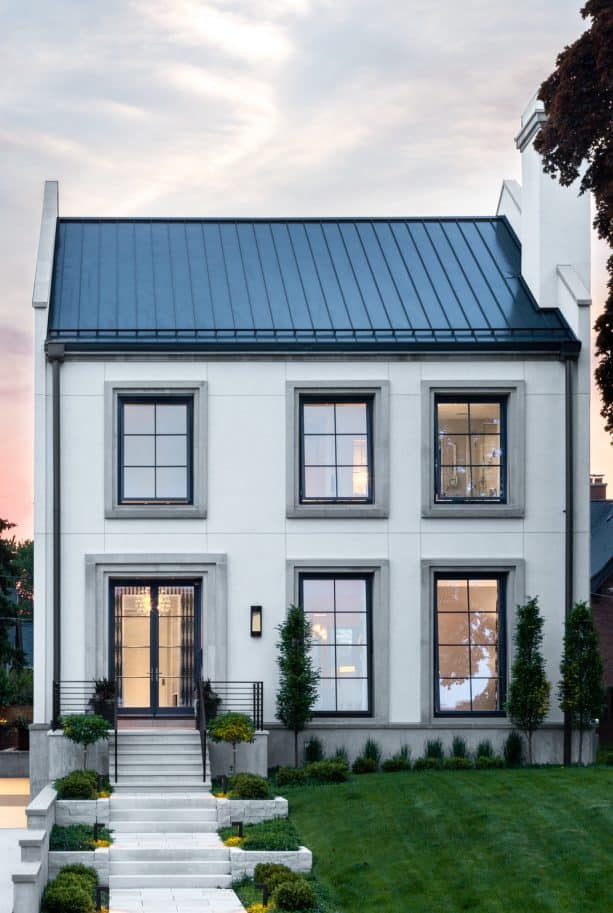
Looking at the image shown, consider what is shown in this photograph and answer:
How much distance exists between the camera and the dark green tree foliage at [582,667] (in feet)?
77.8

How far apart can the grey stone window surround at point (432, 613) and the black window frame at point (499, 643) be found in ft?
0.09

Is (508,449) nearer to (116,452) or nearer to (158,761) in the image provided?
(116,452)

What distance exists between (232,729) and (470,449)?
22.6 ft

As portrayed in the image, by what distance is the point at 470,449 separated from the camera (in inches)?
975

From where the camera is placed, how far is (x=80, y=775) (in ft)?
68.4

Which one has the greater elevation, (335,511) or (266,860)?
(335,511)

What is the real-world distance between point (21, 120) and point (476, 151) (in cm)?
996

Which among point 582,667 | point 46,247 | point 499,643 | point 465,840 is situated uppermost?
point 46,247

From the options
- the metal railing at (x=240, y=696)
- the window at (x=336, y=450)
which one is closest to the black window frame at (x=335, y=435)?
the window at (x=336, y=450)

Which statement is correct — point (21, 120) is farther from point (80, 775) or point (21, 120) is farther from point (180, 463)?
point (80, 775)

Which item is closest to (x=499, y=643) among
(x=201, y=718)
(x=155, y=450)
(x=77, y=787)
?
(x=201, y=718)

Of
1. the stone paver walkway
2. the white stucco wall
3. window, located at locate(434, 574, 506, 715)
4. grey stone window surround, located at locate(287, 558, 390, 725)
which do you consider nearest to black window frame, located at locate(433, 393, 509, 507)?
the white stucco wall

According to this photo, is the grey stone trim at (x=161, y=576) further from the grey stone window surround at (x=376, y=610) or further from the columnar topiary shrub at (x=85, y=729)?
the columnar topiary shrub at (x=85, y=729)

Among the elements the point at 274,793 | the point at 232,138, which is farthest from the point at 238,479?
the point at 232,138
